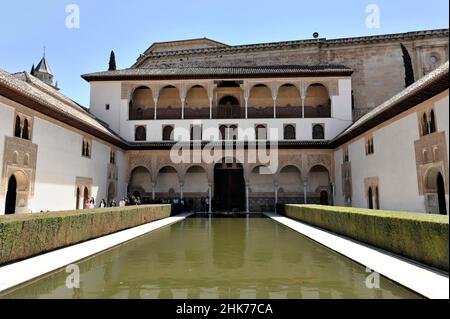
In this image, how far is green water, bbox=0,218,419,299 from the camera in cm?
477

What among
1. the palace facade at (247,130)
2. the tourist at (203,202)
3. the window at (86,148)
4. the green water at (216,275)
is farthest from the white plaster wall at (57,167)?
the tourist at (203,202)

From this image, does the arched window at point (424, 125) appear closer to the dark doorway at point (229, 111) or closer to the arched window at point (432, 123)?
the arched window at point (432, 123)

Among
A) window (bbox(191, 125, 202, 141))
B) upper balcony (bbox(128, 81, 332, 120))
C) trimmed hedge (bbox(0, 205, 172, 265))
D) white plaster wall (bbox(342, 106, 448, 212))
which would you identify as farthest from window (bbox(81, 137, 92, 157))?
white plaster wall (bbox(342, 106, 448, 212))

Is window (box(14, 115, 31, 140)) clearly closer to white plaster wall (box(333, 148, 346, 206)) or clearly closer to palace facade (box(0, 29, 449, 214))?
palace facade (box(0, 29, 449, 214))

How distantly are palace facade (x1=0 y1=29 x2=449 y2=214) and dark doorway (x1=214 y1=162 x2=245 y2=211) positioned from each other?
8 centimetres

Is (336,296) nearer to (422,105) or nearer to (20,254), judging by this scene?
(20,254)

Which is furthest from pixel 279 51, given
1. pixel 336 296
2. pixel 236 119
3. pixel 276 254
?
pixel 336 296

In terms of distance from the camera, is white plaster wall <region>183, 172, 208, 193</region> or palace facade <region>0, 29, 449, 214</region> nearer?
palace facade <region>0, 29, 449, 214</region>

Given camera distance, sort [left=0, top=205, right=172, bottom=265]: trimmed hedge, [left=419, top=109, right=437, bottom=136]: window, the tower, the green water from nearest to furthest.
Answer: the green water → [left=0, top=205, right=172, bottom=265]: trimmed hedge → [left=419, top=109, right=437, bottom=136]: window → the tower

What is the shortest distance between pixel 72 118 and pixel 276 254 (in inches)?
473

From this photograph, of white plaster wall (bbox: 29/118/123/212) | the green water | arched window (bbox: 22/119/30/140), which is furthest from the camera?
white plaster wall (bbox: 29/118/123/212)

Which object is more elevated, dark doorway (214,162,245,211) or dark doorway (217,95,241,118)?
dark doorway (217,95,241,118)

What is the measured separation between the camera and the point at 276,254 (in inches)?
309
